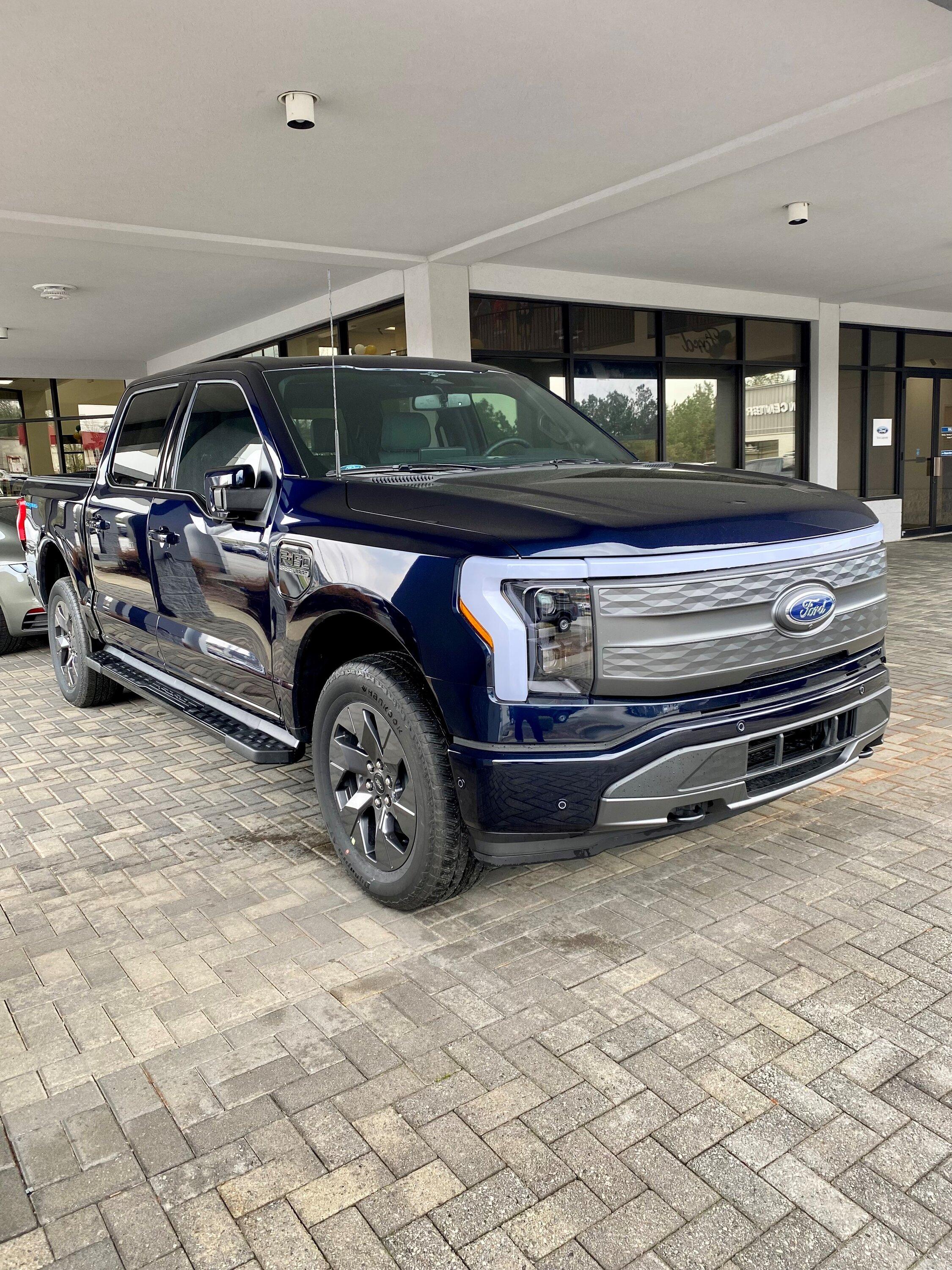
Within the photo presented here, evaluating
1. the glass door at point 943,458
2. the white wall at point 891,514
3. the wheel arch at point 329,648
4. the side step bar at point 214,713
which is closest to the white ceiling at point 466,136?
the side step bar at point 214,713

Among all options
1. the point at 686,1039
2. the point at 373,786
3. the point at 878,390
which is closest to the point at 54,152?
the point at 373,786

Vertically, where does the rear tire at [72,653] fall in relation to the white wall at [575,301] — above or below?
below

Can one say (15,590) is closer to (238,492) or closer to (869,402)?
(238,492)

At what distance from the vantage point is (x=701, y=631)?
2.66 metres

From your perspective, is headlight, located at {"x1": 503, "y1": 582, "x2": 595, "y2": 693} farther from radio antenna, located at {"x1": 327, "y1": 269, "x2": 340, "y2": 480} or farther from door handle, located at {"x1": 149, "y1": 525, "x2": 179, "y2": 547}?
door handle, located at {"x1": 149, "y1": 525, "x2": 179, "y2": 547}

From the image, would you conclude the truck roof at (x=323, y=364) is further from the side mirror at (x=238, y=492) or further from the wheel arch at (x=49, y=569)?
the wheel arch at (x=49, y=569)

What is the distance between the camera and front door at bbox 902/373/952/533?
16.6m

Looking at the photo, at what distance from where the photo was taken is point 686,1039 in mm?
2430

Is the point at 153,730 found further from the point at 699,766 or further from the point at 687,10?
the point at 687,10

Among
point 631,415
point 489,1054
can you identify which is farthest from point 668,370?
point 489,1054

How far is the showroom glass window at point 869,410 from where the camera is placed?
50.2ft

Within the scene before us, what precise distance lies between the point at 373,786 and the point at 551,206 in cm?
694

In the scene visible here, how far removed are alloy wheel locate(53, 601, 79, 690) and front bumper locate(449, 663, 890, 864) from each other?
4.04 m

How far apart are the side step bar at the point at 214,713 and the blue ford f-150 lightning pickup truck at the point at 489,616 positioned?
0.05 ft
